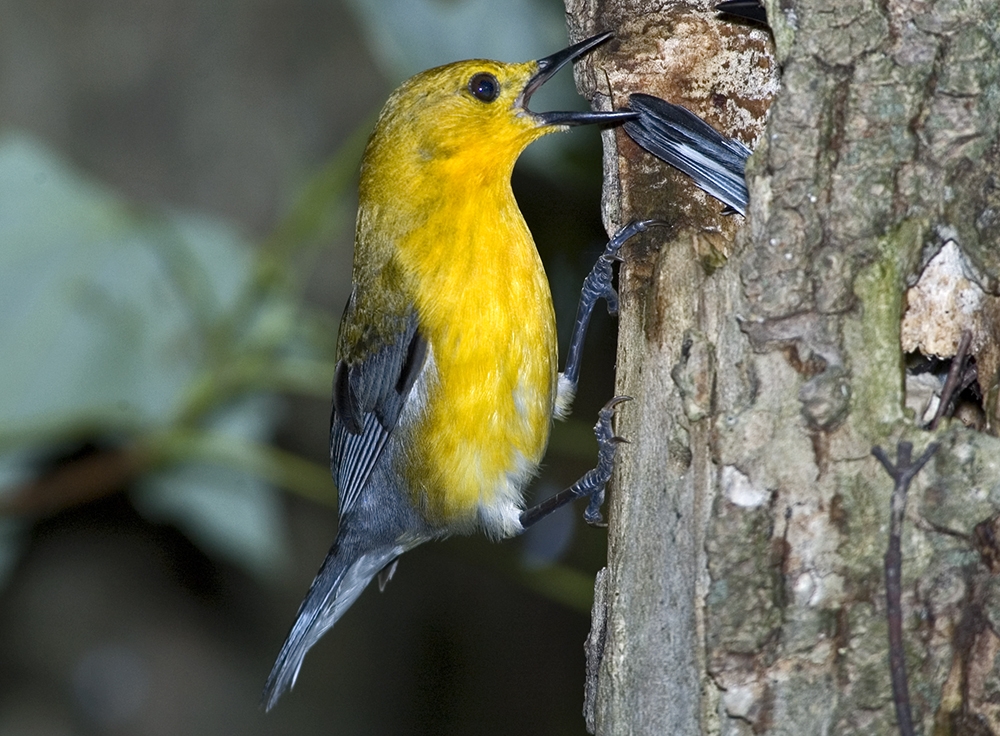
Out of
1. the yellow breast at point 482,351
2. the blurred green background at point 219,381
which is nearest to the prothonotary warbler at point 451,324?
the yellow breast at point 482,351

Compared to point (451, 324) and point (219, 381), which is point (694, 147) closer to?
point (451, 324)

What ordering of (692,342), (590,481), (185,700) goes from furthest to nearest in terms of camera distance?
(185,700) → (590,481) → (692,342)

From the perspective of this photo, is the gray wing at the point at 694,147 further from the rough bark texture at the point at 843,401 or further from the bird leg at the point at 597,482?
the bird leg at the point at 597,482

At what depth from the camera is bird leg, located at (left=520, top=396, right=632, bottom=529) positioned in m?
2.65

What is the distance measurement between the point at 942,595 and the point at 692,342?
620mm

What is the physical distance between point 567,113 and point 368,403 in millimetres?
1044

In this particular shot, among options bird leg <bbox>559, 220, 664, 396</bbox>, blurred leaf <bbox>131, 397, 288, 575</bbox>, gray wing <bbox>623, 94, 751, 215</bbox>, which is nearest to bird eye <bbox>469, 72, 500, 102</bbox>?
bird leg <bbox>559, 220, 664, 396</bbox>

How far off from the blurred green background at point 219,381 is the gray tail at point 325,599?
296 mm

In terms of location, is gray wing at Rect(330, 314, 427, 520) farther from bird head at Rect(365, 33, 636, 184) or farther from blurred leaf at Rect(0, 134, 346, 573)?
bird head at Rect(365, 33, 636, 184)

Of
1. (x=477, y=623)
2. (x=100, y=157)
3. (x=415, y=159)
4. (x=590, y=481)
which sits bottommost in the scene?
(x=477, y=623)

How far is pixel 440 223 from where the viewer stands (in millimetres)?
3096

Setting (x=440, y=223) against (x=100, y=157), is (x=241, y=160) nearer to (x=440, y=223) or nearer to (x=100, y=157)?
(x=100, y=157)

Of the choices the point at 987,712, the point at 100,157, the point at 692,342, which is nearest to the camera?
the point at 987,712

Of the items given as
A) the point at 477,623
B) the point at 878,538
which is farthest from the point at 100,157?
the point at 878,538
